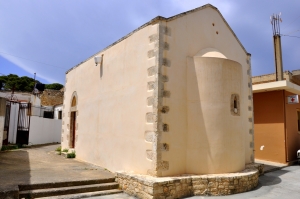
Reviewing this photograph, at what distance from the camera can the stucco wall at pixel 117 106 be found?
6750 millimetres

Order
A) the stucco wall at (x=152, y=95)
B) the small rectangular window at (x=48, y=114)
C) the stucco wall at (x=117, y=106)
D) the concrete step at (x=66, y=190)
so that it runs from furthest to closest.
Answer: the small rectangular window at (x=48, y=114), the stucco wall at (x=117, y=106), the stucco wall at (x=152, y=95), the concrete step at (x=66, y=190)

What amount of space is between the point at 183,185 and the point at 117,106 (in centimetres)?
333

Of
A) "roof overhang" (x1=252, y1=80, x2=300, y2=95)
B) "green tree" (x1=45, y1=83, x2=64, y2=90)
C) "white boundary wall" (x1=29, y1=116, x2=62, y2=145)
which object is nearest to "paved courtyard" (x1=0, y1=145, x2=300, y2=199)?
"roof overhang" (x1=252, y1=80, x2=300, y2=95)

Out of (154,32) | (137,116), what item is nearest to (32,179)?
(137,116)

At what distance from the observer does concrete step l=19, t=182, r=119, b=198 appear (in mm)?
5479

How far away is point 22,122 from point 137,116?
37.4ft

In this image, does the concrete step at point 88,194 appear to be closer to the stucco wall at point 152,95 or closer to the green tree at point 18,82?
the stucco wall at point 152,95

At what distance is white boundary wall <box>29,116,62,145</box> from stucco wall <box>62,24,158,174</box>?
248 inches

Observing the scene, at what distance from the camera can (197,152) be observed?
6.55 metres

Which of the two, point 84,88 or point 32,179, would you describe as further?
point 84,88

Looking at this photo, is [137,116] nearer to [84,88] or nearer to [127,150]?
[127,150]

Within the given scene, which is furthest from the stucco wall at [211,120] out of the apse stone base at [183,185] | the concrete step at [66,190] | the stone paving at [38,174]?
the stone paving at [38,174]

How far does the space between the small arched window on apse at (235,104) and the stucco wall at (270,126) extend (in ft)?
16.1

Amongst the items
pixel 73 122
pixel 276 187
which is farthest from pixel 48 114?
pixel 276 187
